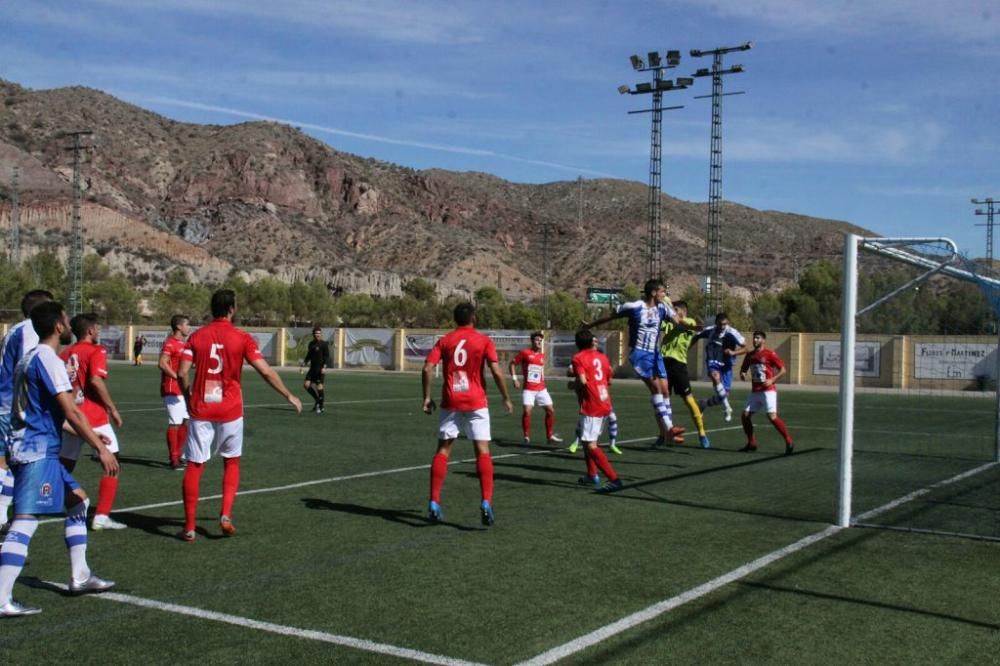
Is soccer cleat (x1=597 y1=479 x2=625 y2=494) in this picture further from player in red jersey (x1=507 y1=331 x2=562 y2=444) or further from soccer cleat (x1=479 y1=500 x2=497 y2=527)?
player in red jersey (x1=507 y1=331 x2=562 y2=444)

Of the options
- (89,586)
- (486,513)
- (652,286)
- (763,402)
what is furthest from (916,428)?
(89,586)

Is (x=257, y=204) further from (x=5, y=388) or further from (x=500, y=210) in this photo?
(x=5, y=388)

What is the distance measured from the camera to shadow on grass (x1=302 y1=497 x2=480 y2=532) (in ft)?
29.9

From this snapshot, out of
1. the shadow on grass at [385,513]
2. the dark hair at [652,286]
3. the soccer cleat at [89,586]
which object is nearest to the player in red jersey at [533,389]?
the dark hair at [652,286]

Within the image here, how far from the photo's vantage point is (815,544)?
832 centimetres

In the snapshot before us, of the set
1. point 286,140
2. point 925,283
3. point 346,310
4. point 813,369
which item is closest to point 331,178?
point 286,140

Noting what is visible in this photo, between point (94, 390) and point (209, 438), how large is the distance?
1.08m

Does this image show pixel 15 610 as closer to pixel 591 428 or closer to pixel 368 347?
pixel 591 428

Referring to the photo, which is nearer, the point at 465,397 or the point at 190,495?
the point at 190,495

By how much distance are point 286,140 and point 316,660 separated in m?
155

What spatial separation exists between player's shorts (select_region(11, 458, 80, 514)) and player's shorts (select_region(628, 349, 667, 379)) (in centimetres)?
963

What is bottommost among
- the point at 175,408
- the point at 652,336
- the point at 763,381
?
the point at 175,408

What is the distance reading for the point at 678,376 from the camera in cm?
1602

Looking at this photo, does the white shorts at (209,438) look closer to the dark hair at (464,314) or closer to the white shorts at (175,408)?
the dark hair at (464,314)
